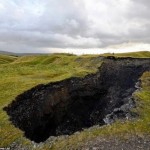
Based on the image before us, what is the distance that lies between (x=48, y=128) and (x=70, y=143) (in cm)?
2125

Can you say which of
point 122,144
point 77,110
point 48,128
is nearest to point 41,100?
point 48,128

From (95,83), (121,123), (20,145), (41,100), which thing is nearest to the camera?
(20,145)

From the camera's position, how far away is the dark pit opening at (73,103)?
47594 mm

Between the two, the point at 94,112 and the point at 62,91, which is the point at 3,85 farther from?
the point at 94,112

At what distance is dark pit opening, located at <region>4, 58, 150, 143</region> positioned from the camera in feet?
156

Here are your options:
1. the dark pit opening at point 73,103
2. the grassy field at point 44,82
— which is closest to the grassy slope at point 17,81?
the grassy field at point 44,82

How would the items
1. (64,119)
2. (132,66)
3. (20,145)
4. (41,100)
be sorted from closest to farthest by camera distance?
(20,145) → (41,100) → (64,119) → (132,66)

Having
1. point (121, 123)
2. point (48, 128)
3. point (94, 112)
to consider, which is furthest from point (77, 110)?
point (121, 123)

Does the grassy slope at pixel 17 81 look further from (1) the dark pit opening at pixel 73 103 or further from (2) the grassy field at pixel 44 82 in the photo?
(1) the dark pit opening at pixel 73 103

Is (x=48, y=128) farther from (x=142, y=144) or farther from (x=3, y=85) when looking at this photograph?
(x=142, y=144)

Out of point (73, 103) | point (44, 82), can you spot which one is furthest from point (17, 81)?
point (73, 103)

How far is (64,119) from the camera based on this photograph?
59.6 metres

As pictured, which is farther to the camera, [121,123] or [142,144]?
[121,123]

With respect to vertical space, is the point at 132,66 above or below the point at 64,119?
above
